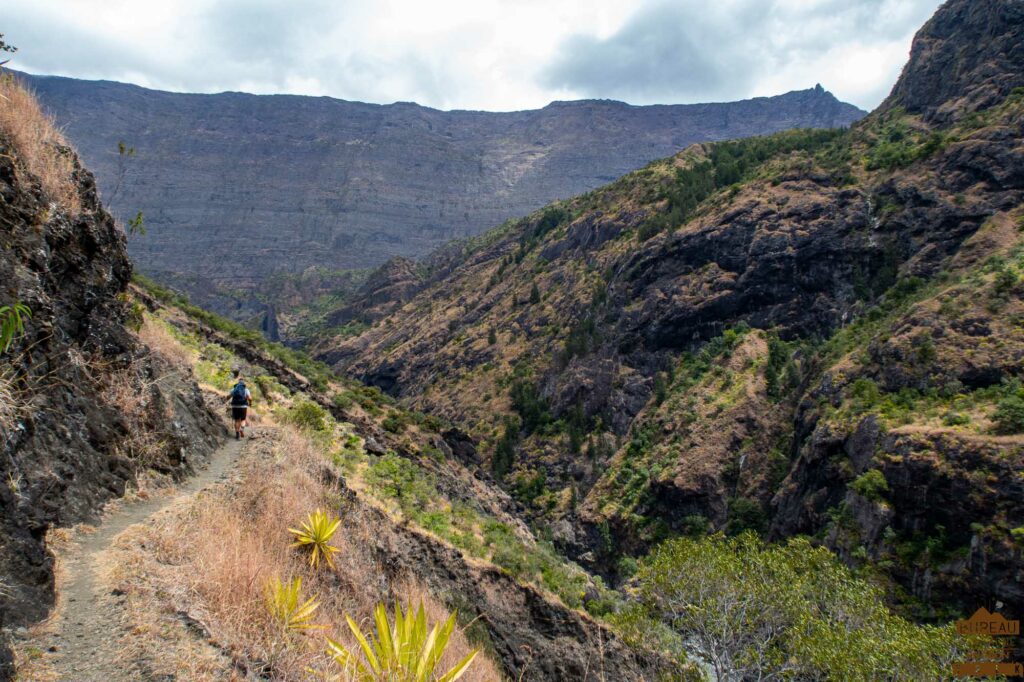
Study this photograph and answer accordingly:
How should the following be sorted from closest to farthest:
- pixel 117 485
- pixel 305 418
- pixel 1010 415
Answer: pixel 117 485, pixel 305 418, pixel 1010 415

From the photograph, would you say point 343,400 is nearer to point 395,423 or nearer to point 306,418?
point 395,423

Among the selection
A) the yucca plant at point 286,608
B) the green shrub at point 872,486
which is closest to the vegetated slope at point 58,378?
the yucca plant at point 286,608

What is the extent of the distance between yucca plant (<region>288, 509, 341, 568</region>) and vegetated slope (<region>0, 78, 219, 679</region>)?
1.96 metres

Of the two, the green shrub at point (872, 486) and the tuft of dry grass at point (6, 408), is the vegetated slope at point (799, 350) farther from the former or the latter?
the tuft of dry grass at point (6, 408)

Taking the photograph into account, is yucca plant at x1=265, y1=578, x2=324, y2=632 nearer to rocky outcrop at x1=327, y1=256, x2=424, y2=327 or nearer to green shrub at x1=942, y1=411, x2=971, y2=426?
green shrub at x1=942, y1=411, x2=971, y2=426

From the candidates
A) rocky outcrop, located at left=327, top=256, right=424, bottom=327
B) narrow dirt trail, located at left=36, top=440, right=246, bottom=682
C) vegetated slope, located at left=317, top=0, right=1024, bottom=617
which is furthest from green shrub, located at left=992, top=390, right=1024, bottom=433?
rocky outcrop, located at left=327, top=256, right=424, bottom=327

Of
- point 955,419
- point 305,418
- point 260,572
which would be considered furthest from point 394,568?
point 955,419

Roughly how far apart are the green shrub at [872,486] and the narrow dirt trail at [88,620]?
111 ft

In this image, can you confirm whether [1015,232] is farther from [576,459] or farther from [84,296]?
[84,296]

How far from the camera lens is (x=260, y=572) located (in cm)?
517

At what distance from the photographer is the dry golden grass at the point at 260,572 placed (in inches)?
176

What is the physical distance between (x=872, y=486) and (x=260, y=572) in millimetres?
32905

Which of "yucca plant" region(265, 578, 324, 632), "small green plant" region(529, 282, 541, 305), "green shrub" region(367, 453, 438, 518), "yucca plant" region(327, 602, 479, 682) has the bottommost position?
"green shrub" region(367, 453, 438, 518)

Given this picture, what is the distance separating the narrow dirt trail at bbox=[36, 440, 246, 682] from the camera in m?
3.60
